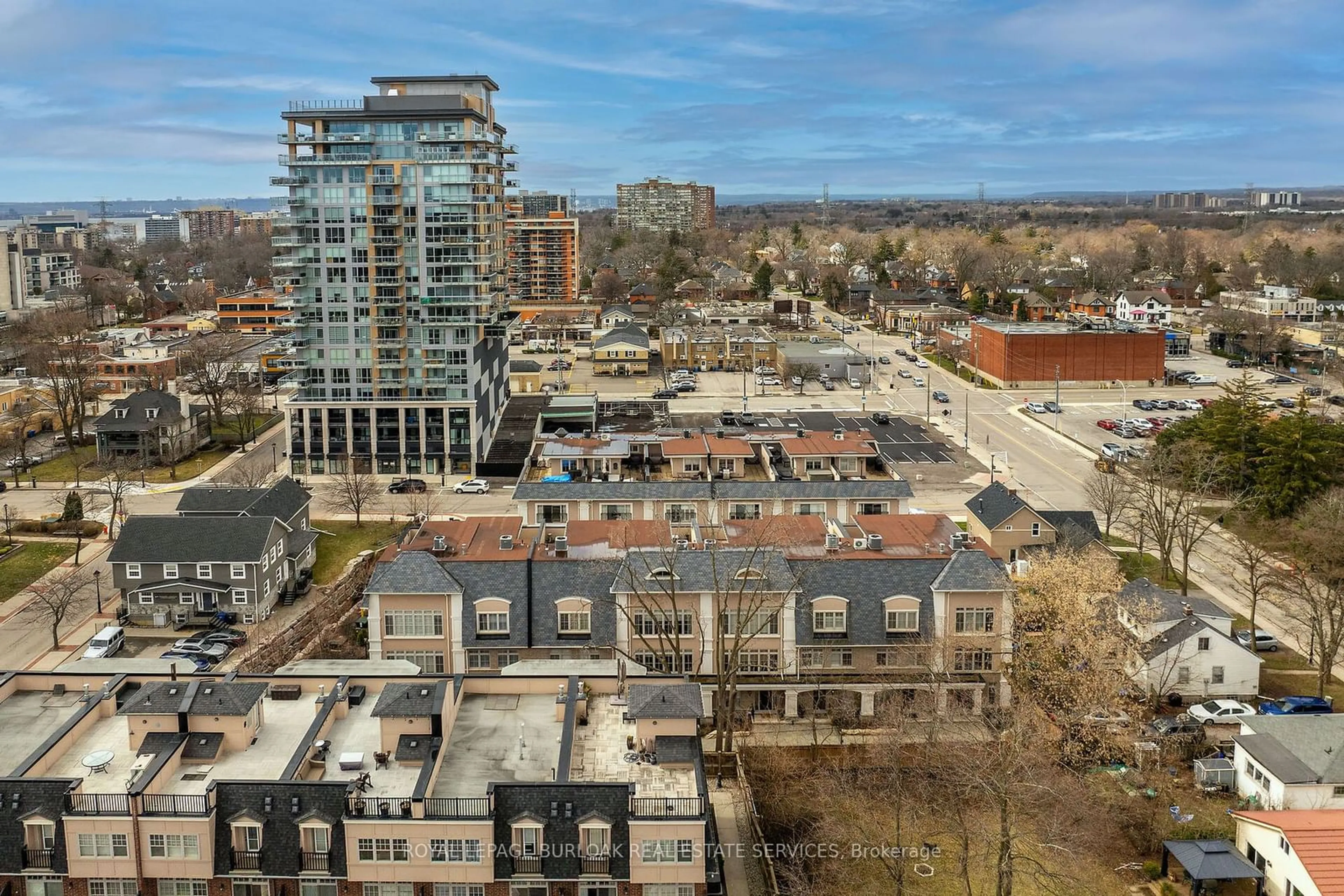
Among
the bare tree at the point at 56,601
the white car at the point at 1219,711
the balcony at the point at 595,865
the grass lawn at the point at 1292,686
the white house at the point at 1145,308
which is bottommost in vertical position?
the grass lawn at the point at 1292,686

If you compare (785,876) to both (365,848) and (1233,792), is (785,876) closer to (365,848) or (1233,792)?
(365,848)

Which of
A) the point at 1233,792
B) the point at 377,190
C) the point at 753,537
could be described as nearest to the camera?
the point at 1233,792

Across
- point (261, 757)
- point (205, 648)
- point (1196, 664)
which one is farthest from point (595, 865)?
point (205, 648)

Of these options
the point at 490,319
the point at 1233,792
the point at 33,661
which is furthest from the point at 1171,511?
the point at 33,661

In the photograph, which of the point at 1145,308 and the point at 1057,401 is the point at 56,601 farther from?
the point at 1145,308

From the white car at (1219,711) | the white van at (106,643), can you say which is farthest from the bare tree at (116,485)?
the white car at (1219,711)

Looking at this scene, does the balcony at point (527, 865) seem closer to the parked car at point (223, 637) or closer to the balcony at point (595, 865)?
the balcony at point (595, 865)
